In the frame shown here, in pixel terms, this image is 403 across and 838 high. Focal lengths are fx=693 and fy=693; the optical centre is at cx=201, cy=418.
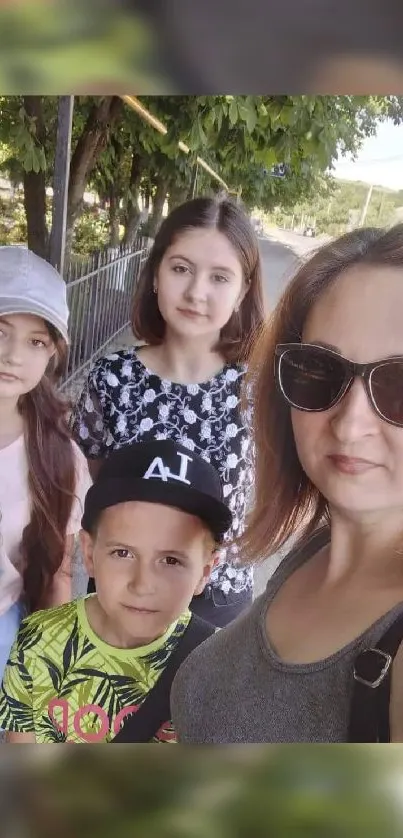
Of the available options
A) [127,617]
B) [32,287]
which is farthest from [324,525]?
[32,287]

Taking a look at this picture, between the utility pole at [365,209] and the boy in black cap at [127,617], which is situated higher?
the utility pole at [365,209]

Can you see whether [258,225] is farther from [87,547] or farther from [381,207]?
[87,547]

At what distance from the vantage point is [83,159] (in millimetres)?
988

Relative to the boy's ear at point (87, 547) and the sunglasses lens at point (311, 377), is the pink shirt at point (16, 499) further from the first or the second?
the sunglasses lens at point (311, 377)

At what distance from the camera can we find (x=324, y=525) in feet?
3.42

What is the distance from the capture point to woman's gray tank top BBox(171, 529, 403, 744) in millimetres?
964

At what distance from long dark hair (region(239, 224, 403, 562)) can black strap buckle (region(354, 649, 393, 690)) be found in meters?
0.20

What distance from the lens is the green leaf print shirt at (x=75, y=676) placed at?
1.10 meters

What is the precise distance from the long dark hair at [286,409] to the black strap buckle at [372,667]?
0.66 ft

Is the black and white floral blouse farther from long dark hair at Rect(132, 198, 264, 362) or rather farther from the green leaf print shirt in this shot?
the green leaf print shirt

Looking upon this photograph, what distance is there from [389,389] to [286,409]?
0.50ft
